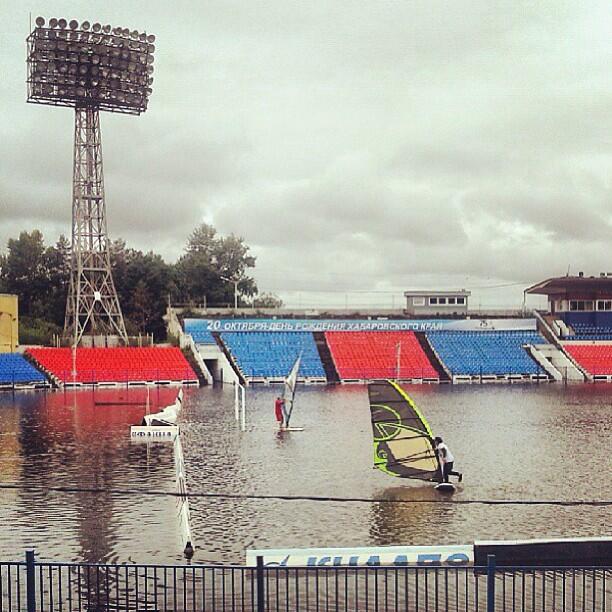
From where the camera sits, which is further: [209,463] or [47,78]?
[47,78]

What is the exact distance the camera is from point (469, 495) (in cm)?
2489

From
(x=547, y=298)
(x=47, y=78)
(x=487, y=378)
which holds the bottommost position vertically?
(x=487, y=378)

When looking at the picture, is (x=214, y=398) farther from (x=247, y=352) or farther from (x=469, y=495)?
(x=469, y=495)

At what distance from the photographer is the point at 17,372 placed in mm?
75188

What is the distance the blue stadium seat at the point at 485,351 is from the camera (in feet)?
290

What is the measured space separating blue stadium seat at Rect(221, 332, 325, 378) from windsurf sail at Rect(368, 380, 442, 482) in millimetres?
56543

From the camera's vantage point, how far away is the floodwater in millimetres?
19938

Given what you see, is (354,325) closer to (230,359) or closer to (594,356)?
(230,359)

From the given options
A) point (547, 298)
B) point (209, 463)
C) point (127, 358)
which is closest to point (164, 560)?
point (209, 463)

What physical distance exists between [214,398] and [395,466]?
37.7m

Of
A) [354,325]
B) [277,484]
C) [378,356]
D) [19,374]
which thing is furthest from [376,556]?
[354,325]

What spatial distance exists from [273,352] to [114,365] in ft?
57.0

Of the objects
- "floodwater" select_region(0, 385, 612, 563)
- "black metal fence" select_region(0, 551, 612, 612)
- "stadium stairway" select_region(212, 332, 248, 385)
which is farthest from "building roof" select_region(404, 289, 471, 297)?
"black metal fence" select_region(0, 551, 612, 612)

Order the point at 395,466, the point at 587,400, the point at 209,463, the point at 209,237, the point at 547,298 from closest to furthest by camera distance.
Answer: the point at 395,466
the point at 209,463
the point at 587,400
the point at 547,298
the point at 209,237
